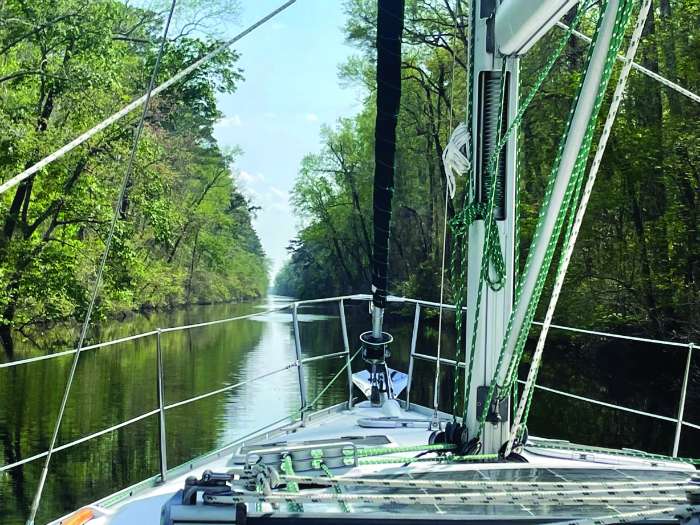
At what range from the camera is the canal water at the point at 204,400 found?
966cm

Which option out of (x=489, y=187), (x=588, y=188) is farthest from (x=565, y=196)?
(x=489, y=187)

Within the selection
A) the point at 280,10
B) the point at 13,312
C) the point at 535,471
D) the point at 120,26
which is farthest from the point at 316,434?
the point at 120,26

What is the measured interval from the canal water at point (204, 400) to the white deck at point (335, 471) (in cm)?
414

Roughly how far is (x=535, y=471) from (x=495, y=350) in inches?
22.8

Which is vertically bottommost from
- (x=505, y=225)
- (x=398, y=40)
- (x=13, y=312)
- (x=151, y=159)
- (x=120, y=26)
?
(x=13, y=312)

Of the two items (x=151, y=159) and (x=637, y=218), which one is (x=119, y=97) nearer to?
(x=151, y=159)

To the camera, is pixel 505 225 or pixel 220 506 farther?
pixel 505 225

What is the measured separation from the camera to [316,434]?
186 inches

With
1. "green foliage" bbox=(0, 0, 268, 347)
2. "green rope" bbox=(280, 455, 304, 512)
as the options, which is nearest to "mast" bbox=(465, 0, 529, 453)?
"green rope" bbox=(280, 455, 304, 512)

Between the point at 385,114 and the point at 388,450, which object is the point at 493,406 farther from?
the point at 385,114

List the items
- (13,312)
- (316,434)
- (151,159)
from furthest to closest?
(151,159) < (13,312) < (316,434)

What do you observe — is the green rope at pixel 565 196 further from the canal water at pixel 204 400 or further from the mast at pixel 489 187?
the canal water at pixel 204 400

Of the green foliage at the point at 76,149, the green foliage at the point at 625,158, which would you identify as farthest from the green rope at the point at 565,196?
the green foliage at the point at 76,149

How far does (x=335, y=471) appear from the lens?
3.01 meters
